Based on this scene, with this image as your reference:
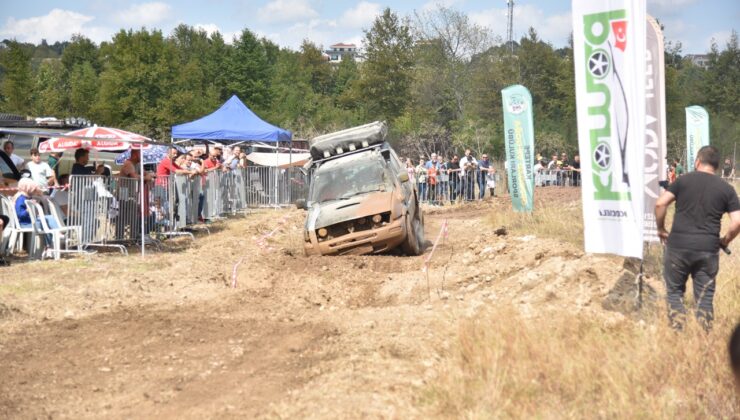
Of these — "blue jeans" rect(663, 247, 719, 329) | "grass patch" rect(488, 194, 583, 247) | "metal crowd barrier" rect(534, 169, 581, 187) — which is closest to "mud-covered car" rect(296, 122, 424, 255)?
"grass patch" rect(488, 194, 583, 247)

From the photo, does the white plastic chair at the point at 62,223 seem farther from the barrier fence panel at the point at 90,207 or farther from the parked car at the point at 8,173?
the parked car at the point at 8,173

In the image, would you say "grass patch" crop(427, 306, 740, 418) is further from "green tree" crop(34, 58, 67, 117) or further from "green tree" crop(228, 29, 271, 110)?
"green tree" crop(228, 29, 271, 110)

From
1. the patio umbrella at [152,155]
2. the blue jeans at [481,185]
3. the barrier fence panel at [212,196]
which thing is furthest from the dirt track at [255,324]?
the blue jeans at [481,185]

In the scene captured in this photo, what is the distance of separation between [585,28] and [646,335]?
12.3ft

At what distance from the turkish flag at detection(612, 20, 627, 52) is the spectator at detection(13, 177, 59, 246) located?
9.35 m

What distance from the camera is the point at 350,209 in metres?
14.7

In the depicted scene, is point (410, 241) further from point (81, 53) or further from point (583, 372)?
point (81, 53)

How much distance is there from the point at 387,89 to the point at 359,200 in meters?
61.6

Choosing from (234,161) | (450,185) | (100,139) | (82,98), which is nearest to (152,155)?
(234,161)

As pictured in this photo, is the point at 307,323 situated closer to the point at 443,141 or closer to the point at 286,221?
the point at 286,221

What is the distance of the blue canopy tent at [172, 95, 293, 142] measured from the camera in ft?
90.1

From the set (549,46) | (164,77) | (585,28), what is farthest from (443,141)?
(585,28)

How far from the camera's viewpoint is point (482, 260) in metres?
14.0

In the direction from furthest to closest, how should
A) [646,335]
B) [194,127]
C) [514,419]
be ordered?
[194,127]
[646,335]
[514,419]
